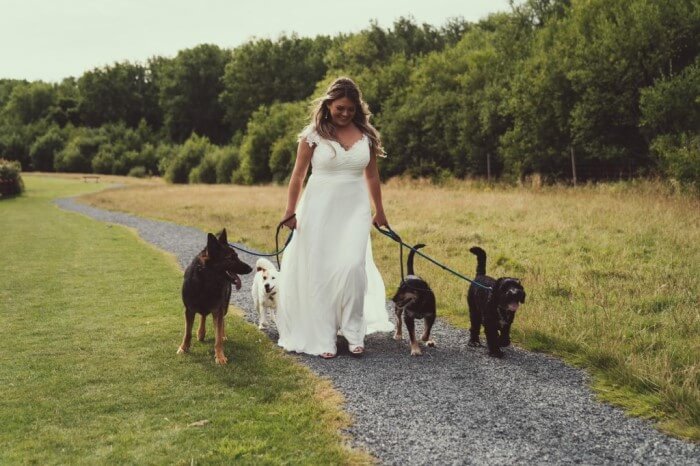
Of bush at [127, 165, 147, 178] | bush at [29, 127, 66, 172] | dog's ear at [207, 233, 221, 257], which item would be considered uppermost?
bush at [29, 127, 66, 172]

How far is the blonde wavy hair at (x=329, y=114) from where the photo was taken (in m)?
6.31

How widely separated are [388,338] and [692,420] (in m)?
3.40

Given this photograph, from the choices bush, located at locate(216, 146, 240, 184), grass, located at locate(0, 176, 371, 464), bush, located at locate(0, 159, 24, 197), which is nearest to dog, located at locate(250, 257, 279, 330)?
grass, located at locate(0, 176, 371, 464)

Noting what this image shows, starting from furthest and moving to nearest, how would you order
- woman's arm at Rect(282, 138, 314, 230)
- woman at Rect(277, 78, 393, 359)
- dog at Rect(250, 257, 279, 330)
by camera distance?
dog at Rect(250, 257, 279, 330) < woman's arm at Rect(282, 138, 314, 230) < woman at Rect(277, 78, 393, 359)

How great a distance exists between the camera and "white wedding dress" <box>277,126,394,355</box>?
6.36 meters

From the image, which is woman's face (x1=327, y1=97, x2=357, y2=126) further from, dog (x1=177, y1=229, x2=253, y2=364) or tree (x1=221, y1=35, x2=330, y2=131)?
tree (x1=221, y1=35, x2=330, y2=131)

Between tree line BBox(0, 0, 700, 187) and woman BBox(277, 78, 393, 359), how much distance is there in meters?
0.78

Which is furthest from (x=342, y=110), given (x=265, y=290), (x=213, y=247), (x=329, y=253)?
(x=265, y=290)

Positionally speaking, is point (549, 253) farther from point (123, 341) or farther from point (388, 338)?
point (123, 341)

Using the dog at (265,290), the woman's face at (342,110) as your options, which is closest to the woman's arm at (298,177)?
the woman's face at (342,110)

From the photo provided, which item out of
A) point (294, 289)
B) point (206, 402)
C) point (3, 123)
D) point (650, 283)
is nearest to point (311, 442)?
point (206, 402)

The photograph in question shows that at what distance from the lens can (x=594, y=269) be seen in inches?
378

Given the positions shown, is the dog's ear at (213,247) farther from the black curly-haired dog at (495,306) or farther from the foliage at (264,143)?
the foliage at (264,143)

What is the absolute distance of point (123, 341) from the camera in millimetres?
7055
